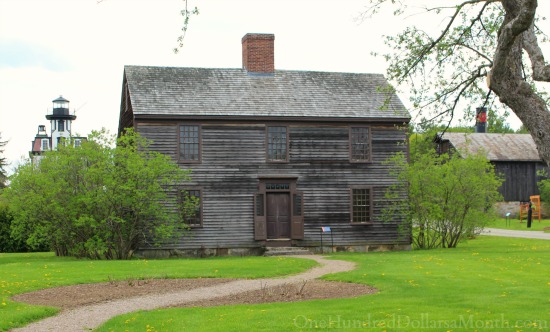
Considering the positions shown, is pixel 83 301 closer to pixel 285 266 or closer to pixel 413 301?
pixel 413 301

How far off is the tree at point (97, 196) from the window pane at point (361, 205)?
750 centimetres

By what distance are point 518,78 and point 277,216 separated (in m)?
20.3

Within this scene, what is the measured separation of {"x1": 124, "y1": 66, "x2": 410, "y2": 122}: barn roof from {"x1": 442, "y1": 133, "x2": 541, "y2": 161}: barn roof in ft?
73.3

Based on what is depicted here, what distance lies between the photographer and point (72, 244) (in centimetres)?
2783

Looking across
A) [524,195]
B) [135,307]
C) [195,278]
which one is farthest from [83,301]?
[524,195]

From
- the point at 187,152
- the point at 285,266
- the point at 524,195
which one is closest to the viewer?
the point at 285,266

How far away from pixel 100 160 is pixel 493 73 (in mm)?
19073

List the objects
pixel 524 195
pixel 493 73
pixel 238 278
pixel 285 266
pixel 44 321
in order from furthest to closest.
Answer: pixel 524 195
pixel 285 266
pixel 238 278
pixel 44 321
pixel 493 73

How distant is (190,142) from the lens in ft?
96.2

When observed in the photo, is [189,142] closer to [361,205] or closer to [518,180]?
[361,205]

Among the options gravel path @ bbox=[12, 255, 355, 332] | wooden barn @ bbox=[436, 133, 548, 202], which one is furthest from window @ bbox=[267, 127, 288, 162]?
wooden barn @ bbox=[436, 133, 548, 202]

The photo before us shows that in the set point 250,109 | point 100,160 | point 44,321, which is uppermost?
point 250,109

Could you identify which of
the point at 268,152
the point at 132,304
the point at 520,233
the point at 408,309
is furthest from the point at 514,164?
the point at 132,304

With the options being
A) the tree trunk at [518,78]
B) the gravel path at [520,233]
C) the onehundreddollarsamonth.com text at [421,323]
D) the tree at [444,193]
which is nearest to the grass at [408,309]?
the onehundreddollarsamonth.com text at [421,323]
